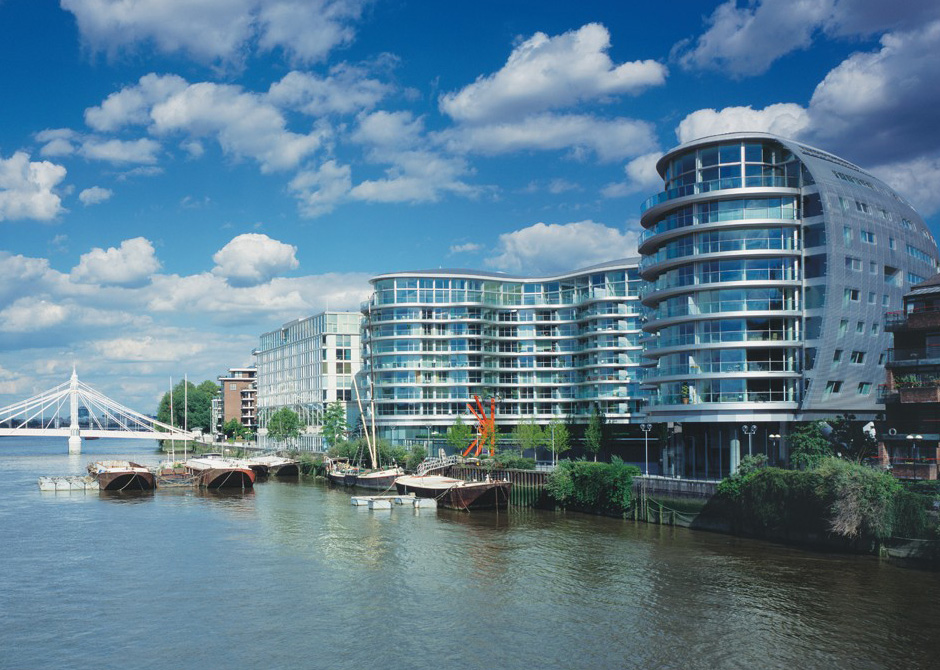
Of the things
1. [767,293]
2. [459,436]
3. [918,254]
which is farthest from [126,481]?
[918,254]

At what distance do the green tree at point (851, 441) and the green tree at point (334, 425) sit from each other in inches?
3063

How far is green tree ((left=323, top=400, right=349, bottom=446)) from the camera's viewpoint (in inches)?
4931

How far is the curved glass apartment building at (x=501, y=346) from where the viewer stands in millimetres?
113438

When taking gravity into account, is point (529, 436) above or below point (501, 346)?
below

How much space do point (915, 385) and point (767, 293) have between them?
48.8ft

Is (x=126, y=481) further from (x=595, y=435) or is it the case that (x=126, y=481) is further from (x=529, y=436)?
(x=595, y=435)

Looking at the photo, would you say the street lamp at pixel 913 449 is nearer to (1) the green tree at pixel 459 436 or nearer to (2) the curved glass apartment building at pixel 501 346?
(2) the curved glass apartment building at pixel 501 346

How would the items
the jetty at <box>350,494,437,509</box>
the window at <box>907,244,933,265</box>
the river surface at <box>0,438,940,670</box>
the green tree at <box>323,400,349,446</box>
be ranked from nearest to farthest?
the river surface at <box>0,438,940,670</box>, the jetty at <box>350,494,437,509</box>, the window at <box>907,244,933,265</box>, the green tree at <box>323,400,349,446</box>

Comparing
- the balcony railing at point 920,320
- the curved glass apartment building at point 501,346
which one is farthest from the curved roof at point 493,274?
the balcony railing at point 920,320

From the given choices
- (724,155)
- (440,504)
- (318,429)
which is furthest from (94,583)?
(318,429)

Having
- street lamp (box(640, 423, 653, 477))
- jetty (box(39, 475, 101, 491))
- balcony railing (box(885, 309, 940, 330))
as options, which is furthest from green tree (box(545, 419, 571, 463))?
jetty (box(39, 475, 101, 491))

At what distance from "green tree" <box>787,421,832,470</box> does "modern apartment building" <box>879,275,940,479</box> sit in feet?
12.7

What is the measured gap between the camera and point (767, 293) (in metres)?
66.9

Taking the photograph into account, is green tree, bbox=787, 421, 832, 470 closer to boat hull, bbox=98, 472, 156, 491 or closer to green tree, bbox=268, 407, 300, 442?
boat hull, bbox=98, 472, 156, 491
